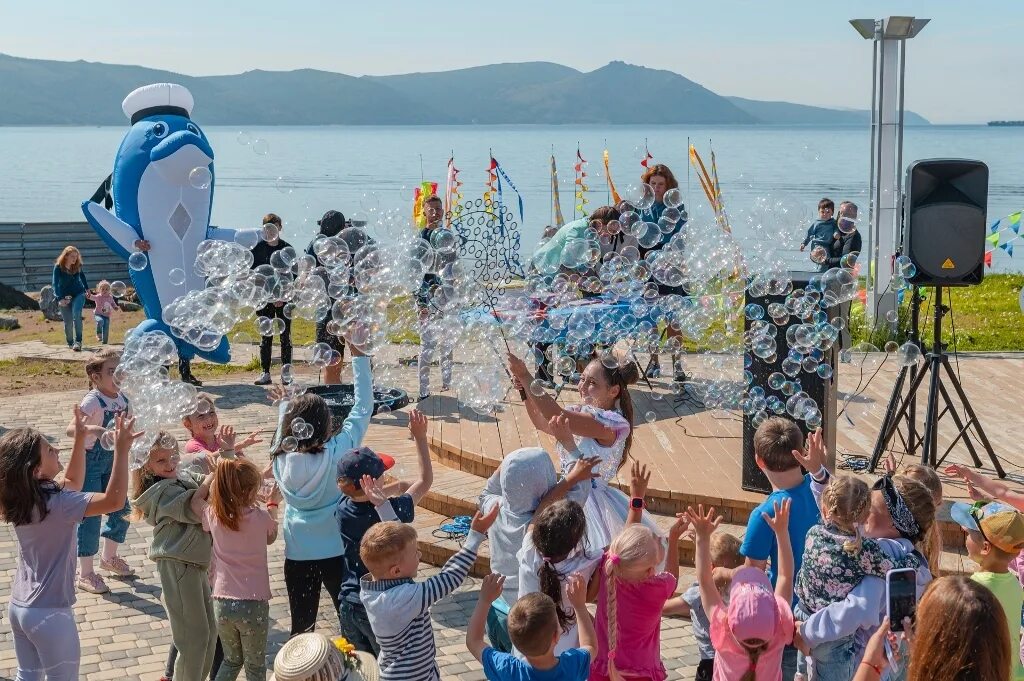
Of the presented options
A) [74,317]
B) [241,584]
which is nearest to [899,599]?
[241,584]

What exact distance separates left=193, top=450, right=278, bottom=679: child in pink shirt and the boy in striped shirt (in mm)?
842

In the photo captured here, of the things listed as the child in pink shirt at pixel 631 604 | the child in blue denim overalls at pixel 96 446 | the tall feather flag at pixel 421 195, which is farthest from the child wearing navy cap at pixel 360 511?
the tall feather flag at pixel 421 195

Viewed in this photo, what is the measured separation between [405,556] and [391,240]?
375 centimetres

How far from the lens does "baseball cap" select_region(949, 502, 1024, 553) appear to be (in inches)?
163

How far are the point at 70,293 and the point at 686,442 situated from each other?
387 inches

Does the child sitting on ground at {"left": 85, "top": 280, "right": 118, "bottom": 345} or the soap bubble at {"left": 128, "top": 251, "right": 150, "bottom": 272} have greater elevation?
the soap bubble at {"left": 128, "top": 251, "right": 150, "bottom": 272}

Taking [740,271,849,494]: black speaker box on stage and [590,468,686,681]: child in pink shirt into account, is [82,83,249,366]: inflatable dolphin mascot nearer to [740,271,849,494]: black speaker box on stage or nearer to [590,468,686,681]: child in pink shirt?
[740,271,849,494]: black speaker box on stage

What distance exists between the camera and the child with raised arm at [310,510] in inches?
206

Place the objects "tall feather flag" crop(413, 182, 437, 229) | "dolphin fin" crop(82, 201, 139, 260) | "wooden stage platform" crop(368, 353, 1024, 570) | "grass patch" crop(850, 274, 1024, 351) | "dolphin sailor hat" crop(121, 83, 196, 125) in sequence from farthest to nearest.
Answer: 1. "tall feather flag" crop(413, 182, 437, 229)
2. "grass patch" crop(850, 274, 1024, 351)
3. "dolphin sailor hat" crop(121, 83, 196, 125)
4. "dolphin fin" crop(82, 201, 139, 260)
5. "wooden stage platform" crop(368, 353, 1024, 570)

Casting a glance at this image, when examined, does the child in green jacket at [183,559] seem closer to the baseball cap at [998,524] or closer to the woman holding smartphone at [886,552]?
the woman holding smartphone at [886,552]

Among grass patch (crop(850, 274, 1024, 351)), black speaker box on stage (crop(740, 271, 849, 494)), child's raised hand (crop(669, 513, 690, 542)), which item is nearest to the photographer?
child's raised hand (crop(669, 513, 690, 542))

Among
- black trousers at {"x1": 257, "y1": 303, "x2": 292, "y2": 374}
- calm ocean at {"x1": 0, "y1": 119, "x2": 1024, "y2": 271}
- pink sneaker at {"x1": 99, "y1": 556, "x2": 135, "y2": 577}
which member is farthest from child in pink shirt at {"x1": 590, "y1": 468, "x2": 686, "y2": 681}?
calm ocean at {"x1": 0, "y1": 119, "x2": 1024, "y2": 271}

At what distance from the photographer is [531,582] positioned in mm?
4359

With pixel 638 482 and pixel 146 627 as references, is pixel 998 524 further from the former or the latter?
pixel 146 627
